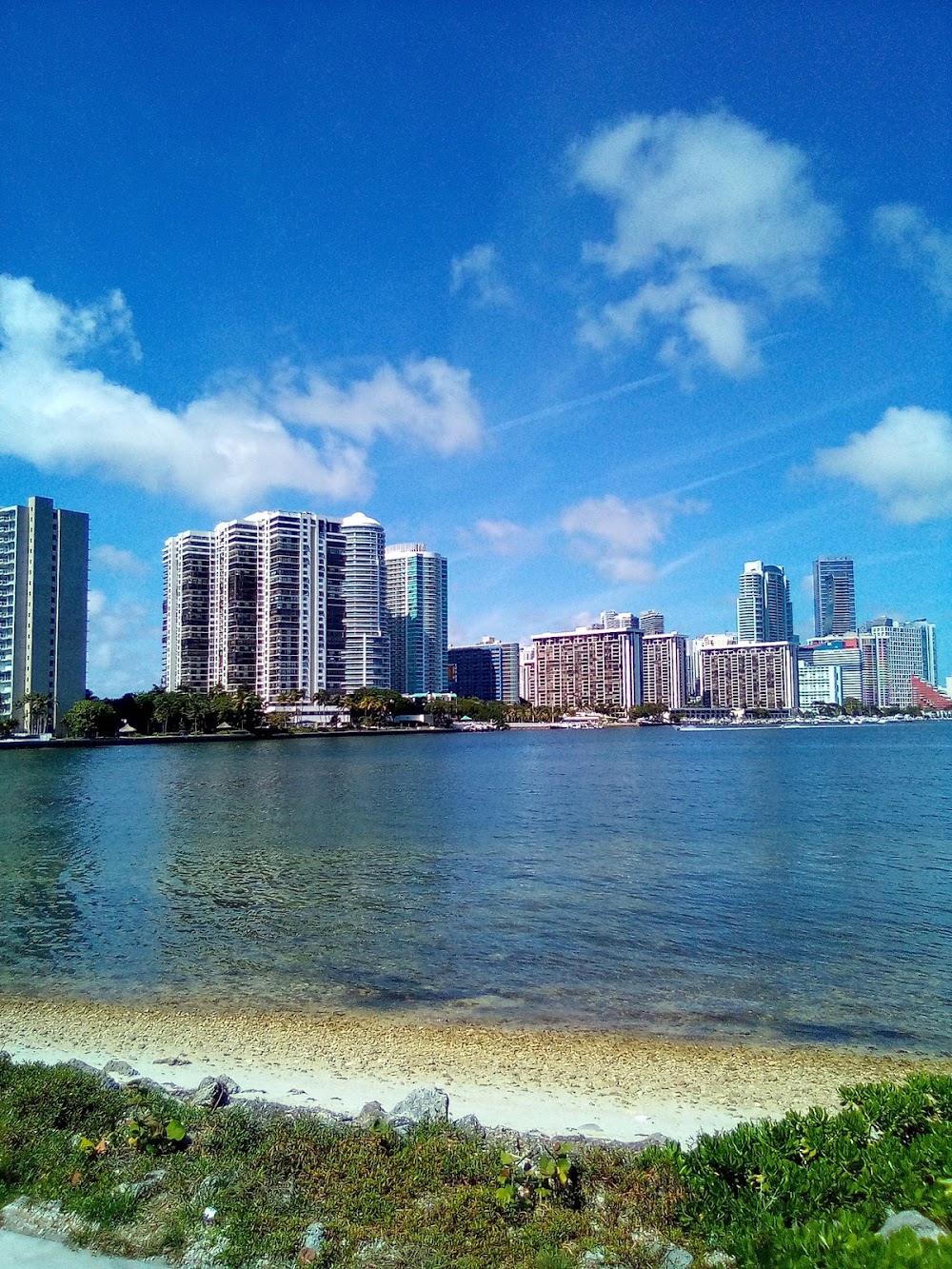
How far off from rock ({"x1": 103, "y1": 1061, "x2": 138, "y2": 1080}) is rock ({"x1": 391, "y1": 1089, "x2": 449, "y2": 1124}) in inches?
205

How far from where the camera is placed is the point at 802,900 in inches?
1195

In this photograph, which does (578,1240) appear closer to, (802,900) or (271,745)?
(802,900)

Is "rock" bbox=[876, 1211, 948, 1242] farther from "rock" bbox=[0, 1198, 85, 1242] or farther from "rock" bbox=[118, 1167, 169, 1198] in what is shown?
"rock" bbox=[0, 1198, 85, 1242]

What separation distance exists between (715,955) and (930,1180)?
1669 centimetres

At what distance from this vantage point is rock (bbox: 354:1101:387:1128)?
1016cm

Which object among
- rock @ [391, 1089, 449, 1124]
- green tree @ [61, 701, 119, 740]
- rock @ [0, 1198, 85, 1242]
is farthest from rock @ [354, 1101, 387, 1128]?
green tree @ [61, 701, 119, 740]

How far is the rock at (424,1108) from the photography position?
10.4 metres

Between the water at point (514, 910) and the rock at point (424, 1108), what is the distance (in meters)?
7.60

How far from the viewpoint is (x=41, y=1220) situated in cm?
759

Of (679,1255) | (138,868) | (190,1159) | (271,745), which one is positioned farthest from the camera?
(271,745)

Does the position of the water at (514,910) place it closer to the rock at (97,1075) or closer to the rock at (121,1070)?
the rock at (121,1070)

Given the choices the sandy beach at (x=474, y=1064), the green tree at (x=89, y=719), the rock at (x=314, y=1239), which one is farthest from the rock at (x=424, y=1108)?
the green tree at (x=89, y=719)

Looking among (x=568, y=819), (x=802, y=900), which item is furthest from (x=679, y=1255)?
(x=568, y=819)

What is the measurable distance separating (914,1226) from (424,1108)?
20.3ft
